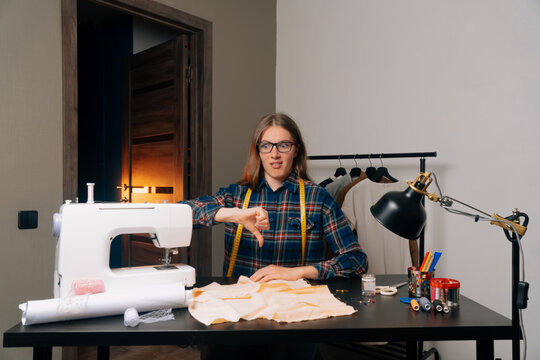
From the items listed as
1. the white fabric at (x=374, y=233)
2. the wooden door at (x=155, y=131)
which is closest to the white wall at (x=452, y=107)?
the white fabric at (x=374, y=233)

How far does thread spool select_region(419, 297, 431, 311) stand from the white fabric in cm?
116

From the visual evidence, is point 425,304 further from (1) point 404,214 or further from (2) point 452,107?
(2) point 452,107

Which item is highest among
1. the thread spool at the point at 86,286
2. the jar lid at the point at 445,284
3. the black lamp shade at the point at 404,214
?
the black lamp shade at the point at 404,214

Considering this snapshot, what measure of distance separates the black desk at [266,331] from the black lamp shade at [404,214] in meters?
0.24

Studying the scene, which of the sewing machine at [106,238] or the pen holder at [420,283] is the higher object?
the sewing machine at [106,238]

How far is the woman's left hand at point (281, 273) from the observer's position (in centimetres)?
140

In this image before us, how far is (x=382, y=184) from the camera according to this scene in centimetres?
233

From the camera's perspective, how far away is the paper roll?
987 millimetres

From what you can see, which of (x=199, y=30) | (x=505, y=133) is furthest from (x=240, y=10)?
(x=505, y=133)

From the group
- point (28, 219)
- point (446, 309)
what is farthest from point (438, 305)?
point (28, 219)

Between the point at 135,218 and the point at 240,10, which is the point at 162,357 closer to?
the point at 135,218

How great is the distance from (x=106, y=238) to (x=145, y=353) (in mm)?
2013

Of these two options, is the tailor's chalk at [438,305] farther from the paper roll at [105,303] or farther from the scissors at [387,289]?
the paper roll at [105,303]

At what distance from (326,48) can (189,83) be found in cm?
108
